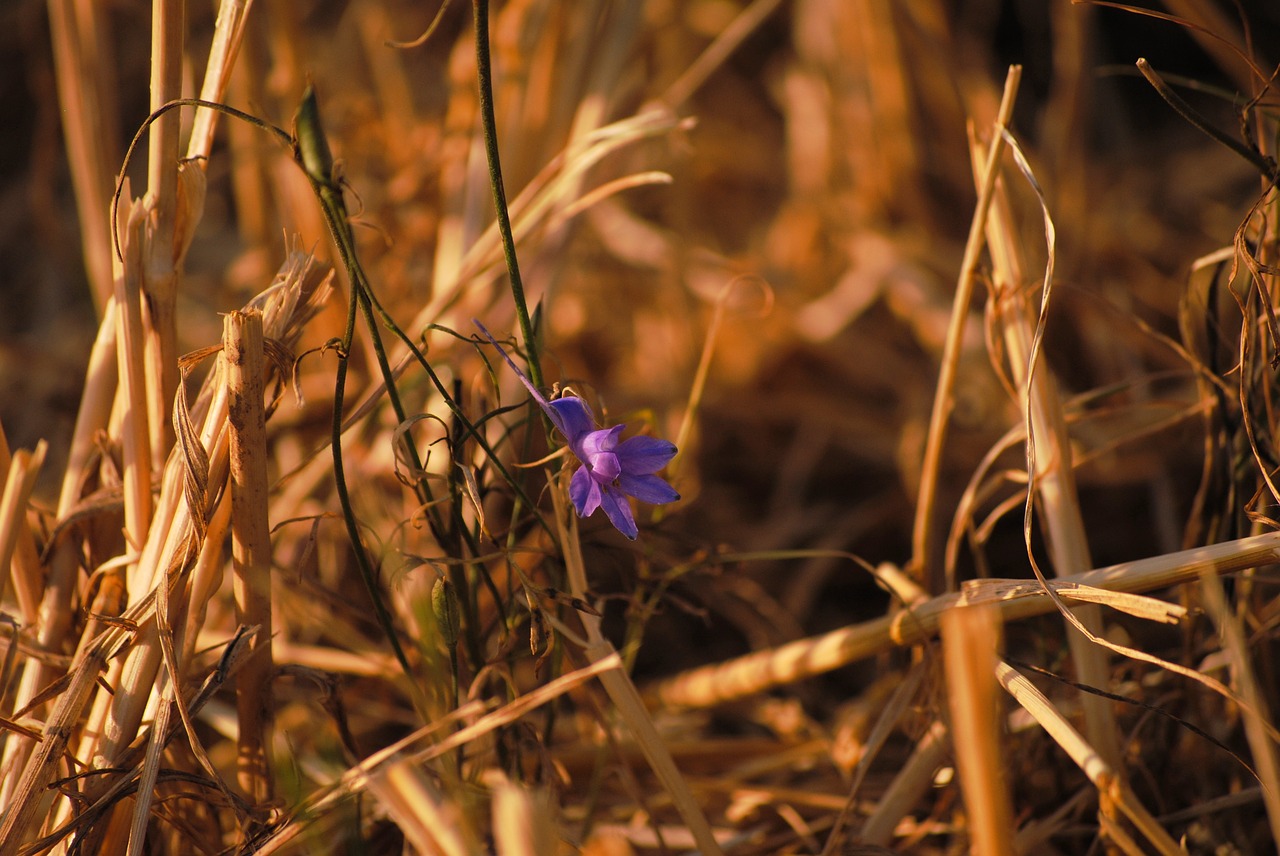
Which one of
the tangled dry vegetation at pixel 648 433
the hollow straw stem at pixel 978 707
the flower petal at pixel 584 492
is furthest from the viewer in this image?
the tangled dry vegetation at pixel 648 433

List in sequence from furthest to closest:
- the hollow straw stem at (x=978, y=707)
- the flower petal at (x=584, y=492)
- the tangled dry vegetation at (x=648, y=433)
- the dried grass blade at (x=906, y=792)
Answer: the dried grass blade at (x=906, y=792) → the tangled dry vegetation at (x=648, y=433) → the flower petal at (x=584, y=492) → the hollow straw stem at (x=978, y=707)

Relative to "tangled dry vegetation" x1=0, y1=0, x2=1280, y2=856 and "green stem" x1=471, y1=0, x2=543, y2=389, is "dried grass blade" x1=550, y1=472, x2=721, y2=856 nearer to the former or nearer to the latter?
"tangled dry vegetation" x1=0, y1=0, x2=1280, y2=856

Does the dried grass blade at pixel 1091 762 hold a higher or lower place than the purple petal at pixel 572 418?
lower

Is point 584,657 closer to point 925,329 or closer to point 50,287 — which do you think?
point 925,329

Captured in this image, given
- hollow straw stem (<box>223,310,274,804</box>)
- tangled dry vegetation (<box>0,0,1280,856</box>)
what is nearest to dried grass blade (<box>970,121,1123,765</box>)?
tangled dry vegetation (<box>0,0,1280,856</box>)

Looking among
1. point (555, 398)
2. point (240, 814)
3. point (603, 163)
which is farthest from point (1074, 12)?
point (240, 814)

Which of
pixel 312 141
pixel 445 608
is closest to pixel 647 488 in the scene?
pixel 445 608

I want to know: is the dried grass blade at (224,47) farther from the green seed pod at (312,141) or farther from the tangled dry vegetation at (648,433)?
the green seed pod at (312,141)

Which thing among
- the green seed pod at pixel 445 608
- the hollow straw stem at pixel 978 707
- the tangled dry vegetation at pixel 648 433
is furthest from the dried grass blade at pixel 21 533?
the hollow straw stem at pixel 978 707
